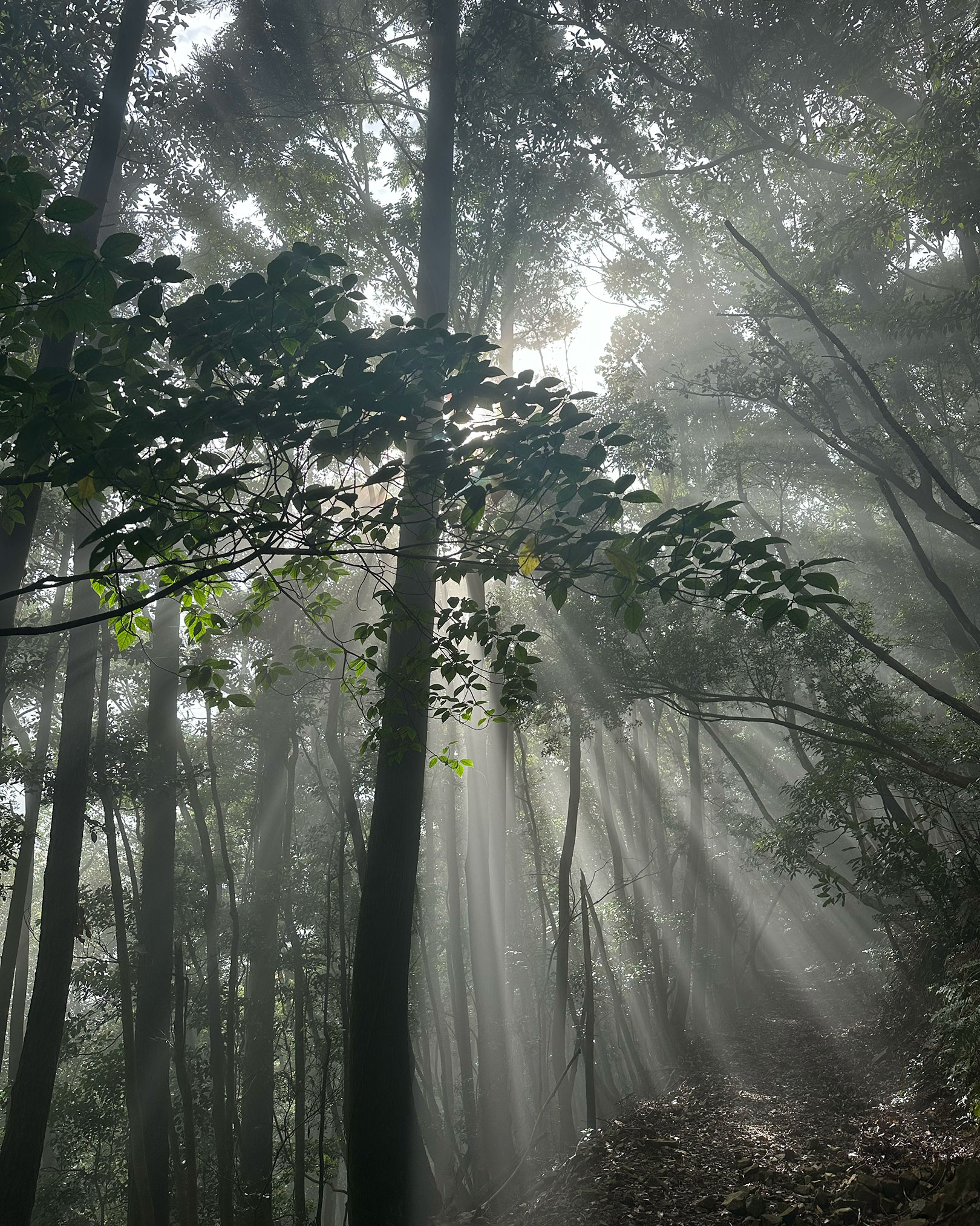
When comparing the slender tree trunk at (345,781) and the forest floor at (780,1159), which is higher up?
the slender tree trunk at (345,781)

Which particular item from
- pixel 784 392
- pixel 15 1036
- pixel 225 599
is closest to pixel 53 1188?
pixel 15 1036

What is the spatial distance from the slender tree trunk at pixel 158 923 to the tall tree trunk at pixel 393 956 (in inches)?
198

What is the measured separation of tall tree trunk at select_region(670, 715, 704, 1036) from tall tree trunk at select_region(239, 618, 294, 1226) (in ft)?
25.5

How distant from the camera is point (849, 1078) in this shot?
9547 mm

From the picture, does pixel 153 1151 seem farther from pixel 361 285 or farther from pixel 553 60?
pixel 553 60

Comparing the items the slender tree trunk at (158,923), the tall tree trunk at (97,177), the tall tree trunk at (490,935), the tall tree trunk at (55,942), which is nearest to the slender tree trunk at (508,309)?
the tall tree trunk at (490,935)

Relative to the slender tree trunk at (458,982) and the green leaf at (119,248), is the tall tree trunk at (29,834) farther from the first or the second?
the green leaf at (119,248)

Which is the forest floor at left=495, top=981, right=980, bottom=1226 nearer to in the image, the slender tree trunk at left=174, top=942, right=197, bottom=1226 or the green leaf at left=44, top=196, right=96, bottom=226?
the slender tree trunk at left=174, top=942, right=197, bottom=1226

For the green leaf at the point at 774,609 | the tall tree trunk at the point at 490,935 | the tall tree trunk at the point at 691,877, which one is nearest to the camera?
the green leaf at the point at 774,609

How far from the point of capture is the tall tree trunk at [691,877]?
15.1 meters

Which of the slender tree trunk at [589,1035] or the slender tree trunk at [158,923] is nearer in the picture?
the slender tree trunk at [589,1035]

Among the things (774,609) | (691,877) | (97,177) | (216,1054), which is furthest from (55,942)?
(691,877)

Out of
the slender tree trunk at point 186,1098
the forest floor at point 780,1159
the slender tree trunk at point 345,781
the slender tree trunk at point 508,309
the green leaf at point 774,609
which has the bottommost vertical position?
the forest floor at point 780,1159

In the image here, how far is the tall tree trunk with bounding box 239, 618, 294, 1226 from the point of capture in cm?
1142
